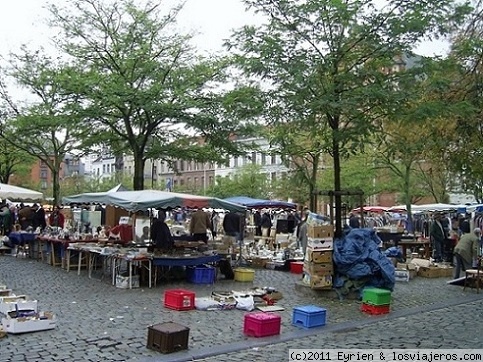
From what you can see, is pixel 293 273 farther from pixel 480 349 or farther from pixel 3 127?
pixel 3 127

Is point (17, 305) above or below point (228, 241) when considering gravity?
below

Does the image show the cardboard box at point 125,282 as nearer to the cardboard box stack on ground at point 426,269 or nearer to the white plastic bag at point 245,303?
the white plastic bag at point 245,303

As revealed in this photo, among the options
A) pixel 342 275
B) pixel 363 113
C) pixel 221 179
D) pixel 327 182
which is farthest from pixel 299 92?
pixel 221 179

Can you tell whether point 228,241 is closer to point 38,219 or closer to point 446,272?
point 446,272

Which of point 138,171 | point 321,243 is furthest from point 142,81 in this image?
point 321,243

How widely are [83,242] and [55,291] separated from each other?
177 inches

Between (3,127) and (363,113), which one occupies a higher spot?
(3,127)

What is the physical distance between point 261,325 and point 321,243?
393cm

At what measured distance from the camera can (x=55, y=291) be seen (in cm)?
1230

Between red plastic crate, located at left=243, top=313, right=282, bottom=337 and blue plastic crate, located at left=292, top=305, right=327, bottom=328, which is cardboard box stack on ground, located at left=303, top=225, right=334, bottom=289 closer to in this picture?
blue plastic crate, located at left=292, top=305, right=327, bottom=328

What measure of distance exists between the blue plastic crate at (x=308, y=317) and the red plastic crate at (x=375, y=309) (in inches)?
59.5

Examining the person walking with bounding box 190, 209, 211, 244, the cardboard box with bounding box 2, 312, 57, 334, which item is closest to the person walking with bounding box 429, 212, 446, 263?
the person walking with bounding box 190, 209, 211, 244

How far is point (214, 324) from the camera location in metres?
9.22

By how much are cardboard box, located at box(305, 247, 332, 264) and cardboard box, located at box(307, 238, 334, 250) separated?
8 cm
